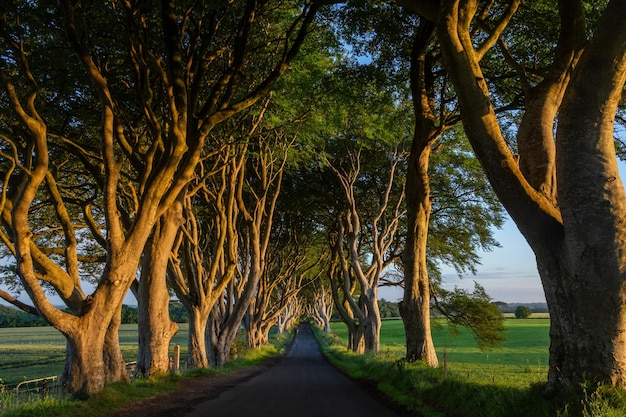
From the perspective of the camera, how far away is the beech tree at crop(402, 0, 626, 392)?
19.7 feet

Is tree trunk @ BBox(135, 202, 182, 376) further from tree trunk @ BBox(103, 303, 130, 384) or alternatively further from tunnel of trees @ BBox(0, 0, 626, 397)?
tree trunk @ BBox(103, 303, 130, 384)

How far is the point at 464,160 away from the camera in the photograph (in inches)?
854

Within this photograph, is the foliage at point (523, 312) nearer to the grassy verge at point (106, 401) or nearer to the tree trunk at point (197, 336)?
the tree trunk at point (197, 336)

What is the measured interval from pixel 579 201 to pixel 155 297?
10.9 metres

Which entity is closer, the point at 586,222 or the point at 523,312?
the point at 586,222

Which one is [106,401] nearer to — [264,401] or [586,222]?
[264,401]

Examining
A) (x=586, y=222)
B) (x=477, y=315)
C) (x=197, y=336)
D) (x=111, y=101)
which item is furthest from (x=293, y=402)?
(x=477, y=315)

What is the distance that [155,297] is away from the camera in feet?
44.0

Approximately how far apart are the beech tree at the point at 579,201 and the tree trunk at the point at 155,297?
875 centimetres

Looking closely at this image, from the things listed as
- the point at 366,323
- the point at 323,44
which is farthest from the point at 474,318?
the point at 323,44

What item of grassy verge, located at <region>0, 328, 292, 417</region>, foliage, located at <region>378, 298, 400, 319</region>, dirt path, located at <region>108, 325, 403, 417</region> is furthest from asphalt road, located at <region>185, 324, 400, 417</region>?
foliage, located at <region>378, 298, 400, 319</region>

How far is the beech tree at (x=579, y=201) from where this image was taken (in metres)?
5.99

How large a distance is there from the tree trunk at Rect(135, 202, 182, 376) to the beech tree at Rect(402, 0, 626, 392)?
8747 millimetres

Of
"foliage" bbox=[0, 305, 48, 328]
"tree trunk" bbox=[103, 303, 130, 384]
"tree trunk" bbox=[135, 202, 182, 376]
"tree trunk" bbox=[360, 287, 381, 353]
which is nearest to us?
"tree trunk" bbox=[103, 303, 130, 384]
